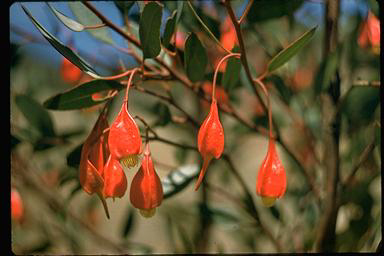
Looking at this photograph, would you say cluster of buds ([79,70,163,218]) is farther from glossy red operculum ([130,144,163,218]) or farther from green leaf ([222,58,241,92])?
green leaf ([222,58,241,92])

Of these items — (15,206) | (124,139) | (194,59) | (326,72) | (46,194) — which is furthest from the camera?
(46,194)

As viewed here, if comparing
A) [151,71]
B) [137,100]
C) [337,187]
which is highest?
[151,71]

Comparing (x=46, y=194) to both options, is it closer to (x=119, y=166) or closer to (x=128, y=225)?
(x=128, y=225)

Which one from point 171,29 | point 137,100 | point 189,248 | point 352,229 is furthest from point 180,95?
point 171,29

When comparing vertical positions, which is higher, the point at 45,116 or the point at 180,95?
the point at 45,116

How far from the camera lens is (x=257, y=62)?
3.98 feet

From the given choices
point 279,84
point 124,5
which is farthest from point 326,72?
point 124,5

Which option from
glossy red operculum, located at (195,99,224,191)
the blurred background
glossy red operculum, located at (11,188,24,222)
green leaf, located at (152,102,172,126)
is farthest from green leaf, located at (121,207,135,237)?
glossy red operculum, located at (195,99,224,191)

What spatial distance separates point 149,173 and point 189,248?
473mm

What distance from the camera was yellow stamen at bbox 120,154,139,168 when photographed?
18.7 inches

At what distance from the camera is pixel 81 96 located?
22.1 inches

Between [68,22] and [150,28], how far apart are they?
0.33 feet

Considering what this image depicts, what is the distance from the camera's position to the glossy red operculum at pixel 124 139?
470mm
